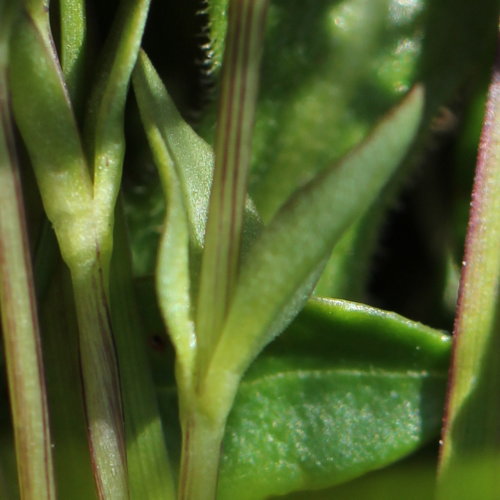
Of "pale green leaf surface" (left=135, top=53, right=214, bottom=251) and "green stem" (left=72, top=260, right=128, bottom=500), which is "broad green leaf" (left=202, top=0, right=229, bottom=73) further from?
"green stem" (left=72, top=260, right=128, bottom=500)

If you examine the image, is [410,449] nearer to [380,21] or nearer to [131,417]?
[131,417]

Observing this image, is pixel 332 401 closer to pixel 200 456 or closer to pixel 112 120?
pixel 200 456

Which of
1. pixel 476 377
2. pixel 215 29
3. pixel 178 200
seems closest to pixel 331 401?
pixel 476 377

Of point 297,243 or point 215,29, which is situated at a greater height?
→ point 215,29

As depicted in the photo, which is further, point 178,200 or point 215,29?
point 215,29

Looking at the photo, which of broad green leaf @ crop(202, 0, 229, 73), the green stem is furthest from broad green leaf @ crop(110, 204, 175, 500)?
broad green leaf @ crop(202, 0, 229, 73)

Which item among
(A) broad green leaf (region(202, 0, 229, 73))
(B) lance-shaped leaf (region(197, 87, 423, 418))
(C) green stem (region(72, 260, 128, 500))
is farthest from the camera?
(A) broad green leaf (region(202, 0, 229, 73))
